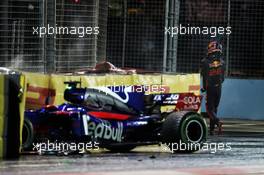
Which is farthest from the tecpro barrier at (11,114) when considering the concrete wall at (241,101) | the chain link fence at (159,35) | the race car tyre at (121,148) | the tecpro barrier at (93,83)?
the concrete wall at (241,101)

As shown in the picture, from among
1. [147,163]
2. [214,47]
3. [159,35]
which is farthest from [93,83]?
[159,35]

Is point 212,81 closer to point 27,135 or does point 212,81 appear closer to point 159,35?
point 159,35

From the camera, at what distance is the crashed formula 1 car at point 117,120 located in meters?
11.3

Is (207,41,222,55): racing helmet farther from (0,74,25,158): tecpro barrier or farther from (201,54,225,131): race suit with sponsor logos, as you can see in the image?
(0,74,25,158): tecpro barrier

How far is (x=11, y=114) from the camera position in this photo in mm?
10977

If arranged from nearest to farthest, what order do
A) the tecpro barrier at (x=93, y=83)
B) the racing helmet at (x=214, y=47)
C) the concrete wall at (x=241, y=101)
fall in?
1. the tecpro barrier at (x=93, y=83)
2. the racing helmet at (x=214, y=47)
3. the concrete wall at (x=241, y=101)

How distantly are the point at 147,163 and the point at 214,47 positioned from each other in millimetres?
7991

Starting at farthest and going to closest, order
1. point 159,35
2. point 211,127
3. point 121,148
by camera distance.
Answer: point 159,35 → point 211,127 → point 121,148

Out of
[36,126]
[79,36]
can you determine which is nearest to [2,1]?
[79,36]

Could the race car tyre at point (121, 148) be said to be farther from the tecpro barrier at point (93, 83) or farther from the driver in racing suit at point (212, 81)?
the driver in racing suit at point (212, 81)

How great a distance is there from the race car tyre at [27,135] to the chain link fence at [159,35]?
14.9 feet

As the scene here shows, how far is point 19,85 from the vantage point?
11.0 metres

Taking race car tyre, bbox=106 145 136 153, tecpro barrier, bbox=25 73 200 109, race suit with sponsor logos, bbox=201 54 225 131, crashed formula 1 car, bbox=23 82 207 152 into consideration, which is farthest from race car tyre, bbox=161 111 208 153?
race suit with sponsor logos, bbox=201 54 225 131

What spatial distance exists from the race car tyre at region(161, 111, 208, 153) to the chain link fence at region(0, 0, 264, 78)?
458 cm
